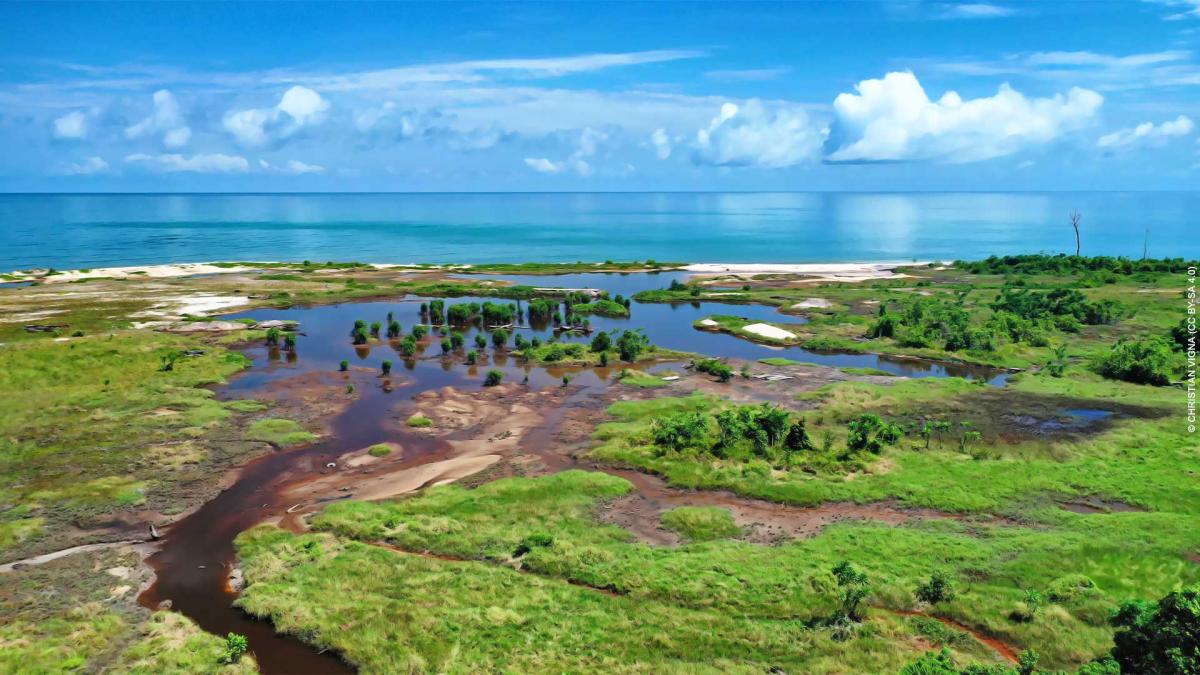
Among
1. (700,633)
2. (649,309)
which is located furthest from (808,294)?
(700,633)

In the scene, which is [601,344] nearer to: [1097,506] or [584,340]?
[584,340]

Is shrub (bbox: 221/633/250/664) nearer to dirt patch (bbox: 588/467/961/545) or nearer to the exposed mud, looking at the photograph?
dirt patch (bbox: 588/467/961/545)

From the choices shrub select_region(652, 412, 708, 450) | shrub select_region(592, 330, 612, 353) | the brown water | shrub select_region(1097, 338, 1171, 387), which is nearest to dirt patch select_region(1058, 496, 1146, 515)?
shrub select_region(652, 412, 708, 450)

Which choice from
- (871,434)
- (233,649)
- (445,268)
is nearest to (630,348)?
(871,434)

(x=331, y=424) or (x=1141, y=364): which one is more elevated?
(x=1141, y=364)

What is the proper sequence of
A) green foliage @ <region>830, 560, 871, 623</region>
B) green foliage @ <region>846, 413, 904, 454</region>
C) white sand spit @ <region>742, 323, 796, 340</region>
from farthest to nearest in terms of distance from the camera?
white sand spit @ <region>742, 323, 796, 340</region>
green foliage @ <region>846, 413, 904, 454</region>
green foliage @ <region>830, 560, 871, 623</region>

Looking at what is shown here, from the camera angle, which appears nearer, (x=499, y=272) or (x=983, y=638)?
(x=983, y=638)
